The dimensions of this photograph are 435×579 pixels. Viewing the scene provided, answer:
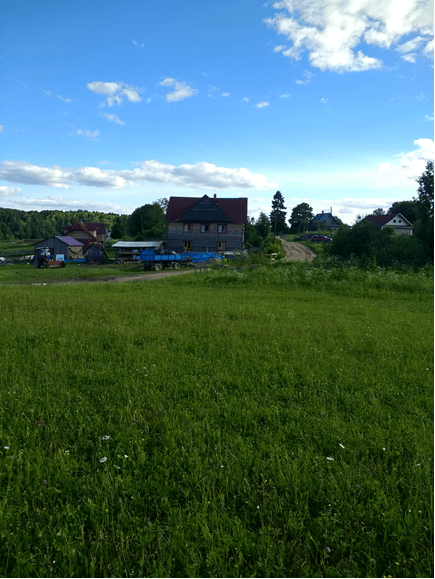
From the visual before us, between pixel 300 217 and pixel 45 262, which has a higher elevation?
pixel 300 217

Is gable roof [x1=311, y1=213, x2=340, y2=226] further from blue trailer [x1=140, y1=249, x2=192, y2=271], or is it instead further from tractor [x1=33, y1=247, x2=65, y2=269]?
tractor [x1=33, y1=247, x2=65, y2=269]

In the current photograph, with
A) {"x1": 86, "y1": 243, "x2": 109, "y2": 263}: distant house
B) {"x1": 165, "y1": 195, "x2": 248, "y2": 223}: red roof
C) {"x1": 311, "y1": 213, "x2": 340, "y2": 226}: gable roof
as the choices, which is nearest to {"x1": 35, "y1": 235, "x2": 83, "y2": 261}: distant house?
{"x1": 86, "y1": 243, "x2": 109, "y2": 263}: distant house

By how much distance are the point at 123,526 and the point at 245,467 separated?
131 centimetres

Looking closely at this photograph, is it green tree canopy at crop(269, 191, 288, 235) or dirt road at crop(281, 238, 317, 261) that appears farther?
green tree canopy at crop(269, 191, 288, 235)

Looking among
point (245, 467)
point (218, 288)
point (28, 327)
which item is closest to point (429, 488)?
point (245, 467)

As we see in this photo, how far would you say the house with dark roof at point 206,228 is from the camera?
4841 centimetres

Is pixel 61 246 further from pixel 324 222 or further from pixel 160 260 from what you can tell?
pixel 324 222

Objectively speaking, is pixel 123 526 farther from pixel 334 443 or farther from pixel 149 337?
pixel 149 337

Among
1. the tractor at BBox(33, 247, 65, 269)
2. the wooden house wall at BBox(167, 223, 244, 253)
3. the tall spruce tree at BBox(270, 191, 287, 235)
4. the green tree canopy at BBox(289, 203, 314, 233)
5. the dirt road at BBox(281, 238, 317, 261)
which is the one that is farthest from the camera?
the green tree canopy at BBox(289, 203, 314, 233)

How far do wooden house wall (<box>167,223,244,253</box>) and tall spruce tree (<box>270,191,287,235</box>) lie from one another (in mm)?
45406

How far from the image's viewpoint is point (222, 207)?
50.2m

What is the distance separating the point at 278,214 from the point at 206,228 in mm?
51792

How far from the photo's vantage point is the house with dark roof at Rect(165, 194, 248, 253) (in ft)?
159

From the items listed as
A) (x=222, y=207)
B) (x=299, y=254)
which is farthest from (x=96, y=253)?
(x=299, y=254)
